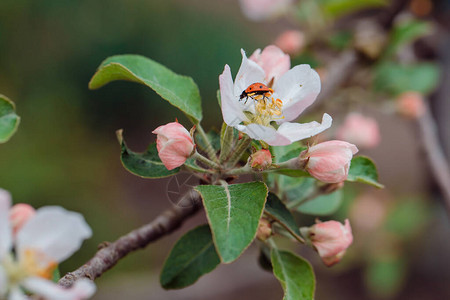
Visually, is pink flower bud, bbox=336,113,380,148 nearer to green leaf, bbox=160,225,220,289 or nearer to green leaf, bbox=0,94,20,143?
green leaf, bbox=160,225,220,289

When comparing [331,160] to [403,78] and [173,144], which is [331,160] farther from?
[403,78]

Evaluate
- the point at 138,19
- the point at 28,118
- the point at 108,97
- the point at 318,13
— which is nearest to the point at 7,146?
the point at 28,118

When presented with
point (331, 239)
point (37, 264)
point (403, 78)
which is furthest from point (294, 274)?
point (403, 78)

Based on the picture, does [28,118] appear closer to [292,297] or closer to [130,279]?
[130,279]

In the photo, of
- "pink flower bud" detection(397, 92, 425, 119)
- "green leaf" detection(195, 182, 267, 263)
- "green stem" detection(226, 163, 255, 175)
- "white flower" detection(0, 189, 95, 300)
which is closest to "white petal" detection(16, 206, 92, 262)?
"white flower" detection(0, 189, 95, 300)

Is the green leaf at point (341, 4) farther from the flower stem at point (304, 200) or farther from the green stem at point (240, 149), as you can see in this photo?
the green stem at point (240, 149)
